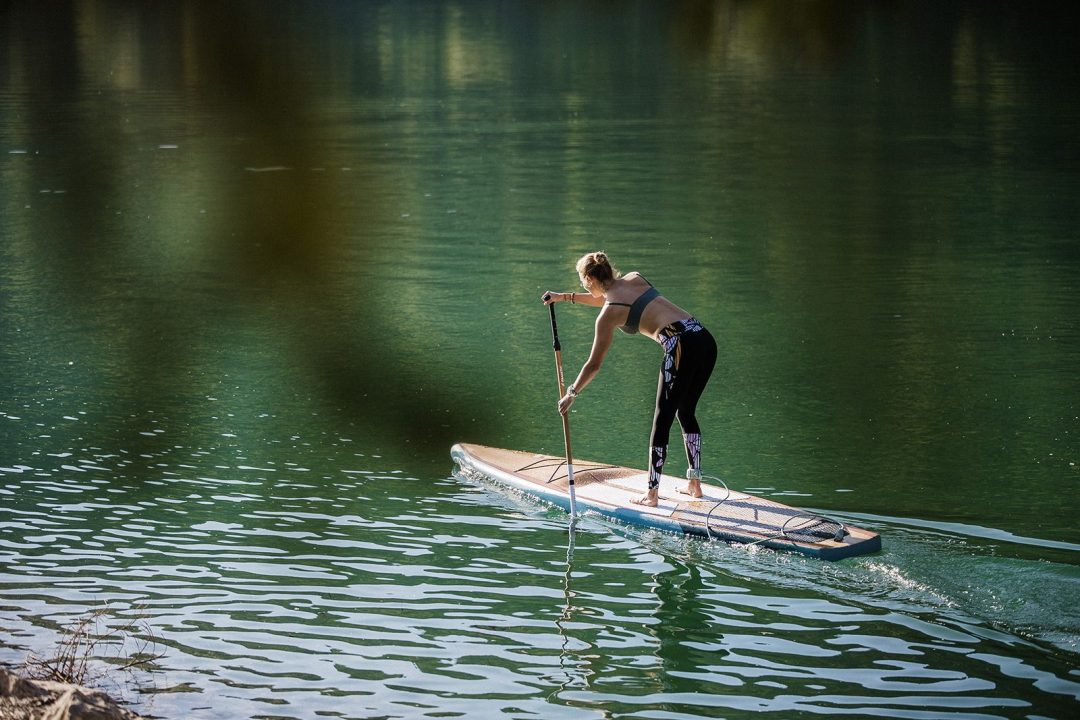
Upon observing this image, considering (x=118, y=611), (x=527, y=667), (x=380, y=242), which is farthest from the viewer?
(x=380, y=242)

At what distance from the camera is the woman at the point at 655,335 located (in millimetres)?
9141

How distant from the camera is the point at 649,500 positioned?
372 inches

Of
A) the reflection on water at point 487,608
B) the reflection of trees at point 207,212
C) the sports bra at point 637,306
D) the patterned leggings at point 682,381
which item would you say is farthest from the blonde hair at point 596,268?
the reflection of trees at point 207,212

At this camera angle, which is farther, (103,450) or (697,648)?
(103,450)

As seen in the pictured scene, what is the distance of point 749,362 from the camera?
1406 centimetres

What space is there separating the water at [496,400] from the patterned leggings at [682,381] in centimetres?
63

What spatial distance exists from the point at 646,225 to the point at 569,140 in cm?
963

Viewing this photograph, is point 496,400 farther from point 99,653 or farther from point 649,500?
point 99,653

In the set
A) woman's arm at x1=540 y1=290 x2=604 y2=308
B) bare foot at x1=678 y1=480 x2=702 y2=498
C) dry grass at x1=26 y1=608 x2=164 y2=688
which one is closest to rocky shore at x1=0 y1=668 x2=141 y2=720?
dry grass at x1=26 y1=608 x2=164 y2=688

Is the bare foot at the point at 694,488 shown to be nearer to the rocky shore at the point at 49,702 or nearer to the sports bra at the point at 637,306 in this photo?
the sports bra at the point at 637,306

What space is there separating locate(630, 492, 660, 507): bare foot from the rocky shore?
13.9 ft

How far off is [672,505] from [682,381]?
2.60ft

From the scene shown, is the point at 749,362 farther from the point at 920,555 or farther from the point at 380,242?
the point at 380,242

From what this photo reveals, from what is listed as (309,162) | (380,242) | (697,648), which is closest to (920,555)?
(697,648)
